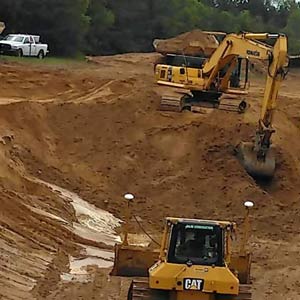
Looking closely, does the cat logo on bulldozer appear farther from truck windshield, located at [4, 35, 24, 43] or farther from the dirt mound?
truck windshield, located at [4, 35, 24, 43]

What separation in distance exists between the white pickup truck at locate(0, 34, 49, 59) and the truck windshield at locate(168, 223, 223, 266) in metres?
36.2

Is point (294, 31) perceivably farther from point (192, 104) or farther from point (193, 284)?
point (193, 284)

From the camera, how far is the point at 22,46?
1903 inches

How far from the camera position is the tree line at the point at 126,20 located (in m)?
57.6

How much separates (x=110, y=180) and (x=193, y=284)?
1366cm

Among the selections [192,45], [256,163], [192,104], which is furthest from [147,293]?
Result: [192,45]

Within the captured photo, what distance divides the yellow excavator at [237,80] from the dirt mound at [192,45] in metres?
4.21

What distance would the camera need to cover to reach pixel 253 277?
59.5 ft

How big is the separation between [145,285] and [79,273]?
5028mm

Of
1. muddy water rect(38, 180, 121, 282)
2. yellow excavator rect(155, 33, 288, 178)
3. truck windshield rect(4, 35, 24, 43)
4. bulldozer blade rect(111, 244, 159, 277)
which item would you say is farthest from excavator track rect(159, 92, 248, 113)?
truck windshield rect(4, 35, 24, 43)

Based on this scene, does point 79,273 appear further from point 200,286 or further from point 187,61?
point 187,61

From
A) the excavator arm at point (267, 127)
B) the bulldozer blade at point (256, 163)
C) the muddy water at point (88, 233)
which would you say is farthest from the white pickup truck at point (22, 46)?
the muddy water at point (88, 233)

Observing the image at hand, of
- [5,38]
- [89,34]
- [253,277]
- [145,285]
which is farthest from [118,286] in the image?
[89,34]

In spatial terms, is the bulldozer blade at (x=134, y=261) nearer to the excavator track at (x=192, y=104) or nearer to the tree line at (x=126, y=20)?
the excavator track at (x=192, y=104)
